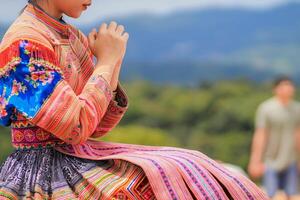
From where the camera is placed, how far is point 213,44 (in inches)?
5059

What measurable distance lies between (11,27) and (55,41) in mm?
159

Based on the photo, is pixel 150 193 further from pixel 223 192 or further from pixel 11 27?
pixel 11 27

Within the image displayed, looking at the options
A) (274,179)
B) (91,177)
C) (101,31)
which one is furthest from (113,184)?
(274,179)

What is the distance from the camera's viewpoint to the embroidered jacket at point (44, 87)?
9.12 ft

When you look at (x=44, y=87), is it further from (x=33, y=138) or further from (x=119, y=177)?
(x=119, y=177)

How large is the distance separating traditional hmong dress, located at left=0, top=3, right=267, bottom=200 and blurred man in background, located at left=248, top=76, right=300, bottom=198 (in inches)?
213

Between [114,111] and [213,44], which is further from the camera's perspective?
[213,44]

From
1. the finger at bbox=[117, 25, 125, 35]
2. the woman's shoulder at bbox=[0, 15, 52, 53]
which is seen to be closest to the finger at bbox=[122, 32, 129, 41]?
the finger at bbox=[117, 25, 125, 35]

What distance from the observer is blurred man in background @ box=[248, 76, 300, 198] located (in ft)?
27.3

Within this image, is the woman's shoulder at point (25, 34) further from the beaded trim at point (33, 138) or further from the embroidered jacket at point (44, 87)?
the beaded trim at point (33, 138)

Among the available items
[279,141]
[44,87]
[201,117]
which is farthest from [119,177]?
[201,117]

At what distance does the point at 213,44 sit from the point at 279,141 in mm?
120535

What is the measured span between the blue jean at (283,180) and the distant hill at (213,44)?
99.5 metres

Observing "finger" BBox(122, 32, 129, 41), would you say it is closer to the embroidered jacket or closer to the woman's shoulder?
the embroidered jacket
